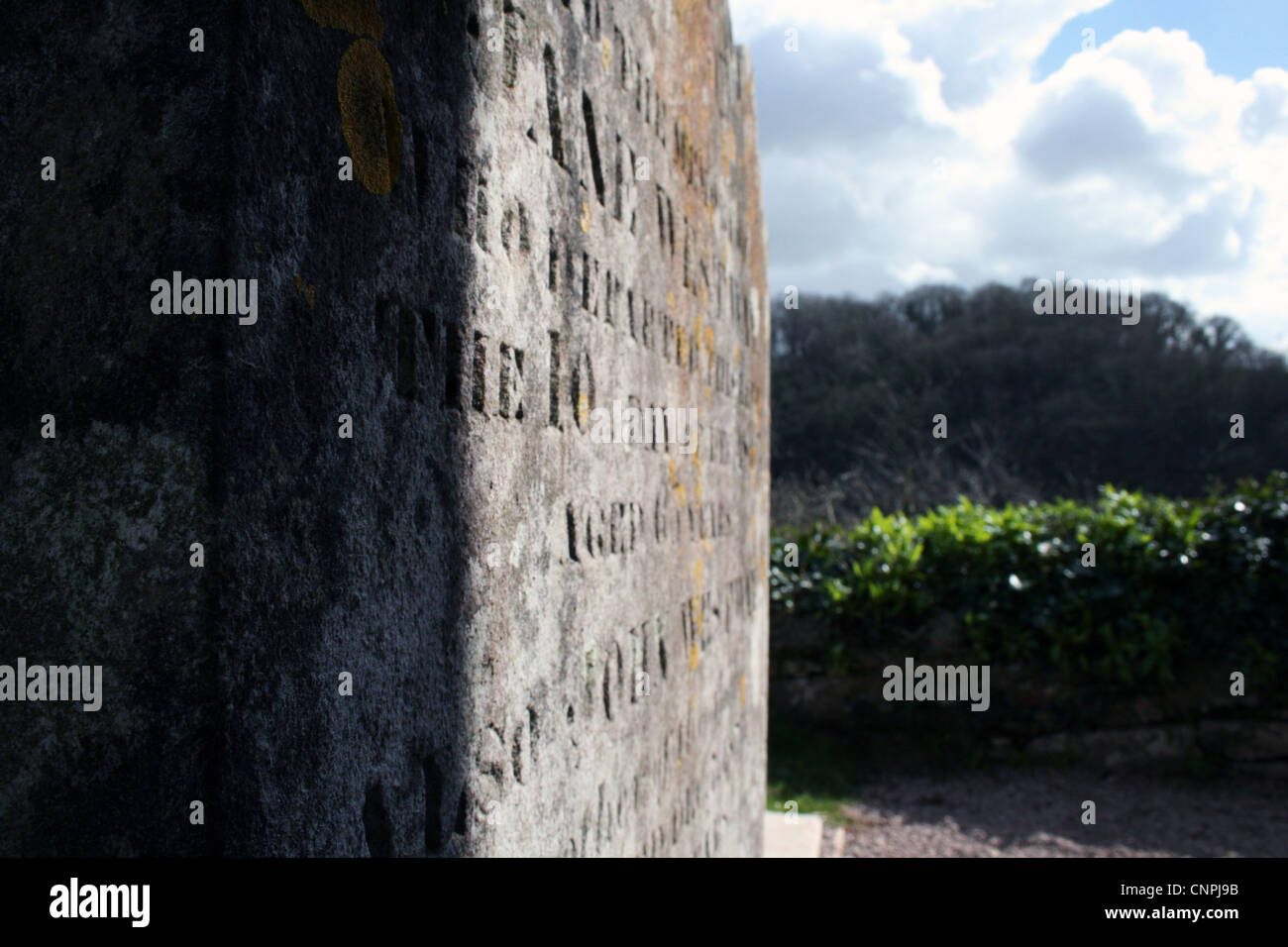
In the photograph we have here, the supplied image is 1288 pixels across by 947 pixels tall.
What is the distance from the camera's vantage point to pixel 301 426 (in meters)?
1.04

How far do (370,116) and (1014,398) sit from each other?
19089 mm

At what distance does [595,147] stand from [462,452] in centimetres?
83

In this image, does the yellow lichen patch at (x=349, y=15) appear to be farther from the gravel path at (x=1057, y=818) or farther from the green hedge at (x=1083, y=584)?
the green hedge at (x=1083, y=584)

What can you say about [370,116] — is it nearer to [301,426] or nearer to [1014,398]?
[301,426]

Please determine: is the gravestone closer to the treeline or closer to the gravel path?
the gravel path

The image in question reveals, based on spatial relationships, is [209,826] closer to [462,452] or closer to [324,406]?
[324,406]

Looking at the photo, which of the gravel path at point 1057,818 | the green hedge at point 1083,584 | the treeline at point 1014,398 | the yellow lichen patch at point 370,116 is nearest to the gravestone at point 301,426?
the yellow lichen patch at point 370,116

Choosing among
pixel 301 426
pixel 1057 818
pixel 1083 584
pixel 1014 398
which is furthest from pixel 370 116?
pixel 1014 398

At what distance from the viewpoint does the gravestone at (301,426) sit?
93cm

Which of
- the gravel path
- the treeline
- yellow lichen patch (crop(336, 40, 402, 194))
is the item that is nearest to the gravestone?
yellow lichen patch (crop(336, 40, 402, 194))

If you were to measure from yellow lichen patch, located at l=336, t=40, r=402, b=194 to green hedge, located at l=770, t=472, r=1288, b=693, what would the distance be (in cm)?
710

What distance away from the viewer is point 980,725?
24.8ft
